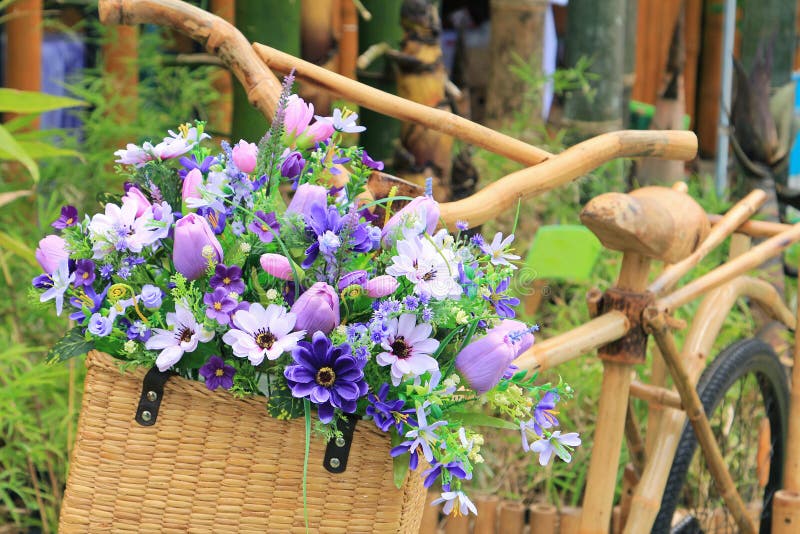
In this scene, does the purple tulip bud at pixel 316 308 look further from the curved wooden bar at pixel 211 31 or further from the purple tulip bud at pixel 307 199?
the curved wooden bar at pixel 211 31

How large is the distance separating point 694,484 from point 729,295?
2.23ft

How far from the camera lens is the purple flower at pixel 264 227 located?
914mm

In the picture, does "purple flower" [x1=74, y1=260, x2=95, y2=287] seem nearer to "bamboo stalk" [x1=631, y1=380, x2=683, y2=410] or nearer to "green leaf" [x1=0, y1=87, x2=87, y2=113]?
"bamboo stalk" [x1=631, y1=380, x2=683, y2=410]

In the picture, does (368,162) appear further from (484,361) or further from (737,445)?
(737,445)

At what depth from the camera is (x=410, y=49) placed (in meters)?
2.37

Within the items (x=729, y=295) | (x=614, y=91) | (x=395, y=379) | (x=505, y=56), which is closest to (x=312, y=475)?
(x=395, y=379)

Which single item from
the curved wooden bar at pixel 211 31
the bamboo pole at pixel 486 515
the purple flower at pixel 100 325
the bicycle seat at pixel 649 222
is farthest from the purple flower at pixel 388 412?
the bamboo pole at pixel 486 515

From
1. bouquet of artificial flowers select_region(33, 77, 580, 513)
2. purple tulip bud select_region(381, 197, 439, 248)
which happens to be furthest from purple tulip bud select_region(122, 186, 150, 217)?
purple tulip bud select_region(381, 197, 439, 248)

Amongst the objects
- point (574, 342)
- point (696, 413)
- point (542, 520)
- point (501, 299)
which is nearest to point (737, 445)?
point (542, 520)

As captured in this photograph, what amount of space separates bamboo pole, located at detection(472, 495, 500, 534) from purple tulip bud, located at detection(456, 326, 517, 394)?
1.20 m

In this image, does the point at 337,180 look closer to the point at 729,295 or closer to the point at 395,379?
the point at 395,379

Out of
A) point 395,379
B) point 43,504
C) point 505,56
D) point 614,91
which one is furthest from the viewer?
point 505,56

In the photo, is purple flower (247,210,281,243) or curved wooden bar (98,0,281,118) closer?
purple flower (247,210,281,243)

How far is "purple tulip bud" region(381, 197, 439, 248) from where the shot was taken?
93 cm
